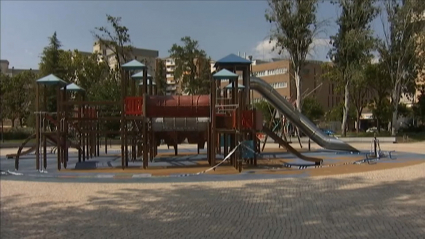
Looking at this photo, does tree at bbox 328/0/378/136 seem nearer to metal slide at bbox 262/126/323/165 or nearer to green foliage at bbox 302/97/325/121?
green foliage at bbox 302/97/325/121

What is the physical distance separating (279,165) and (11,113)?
44554 millimetres

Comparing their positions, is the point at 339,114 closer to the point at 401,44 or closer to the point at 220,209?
the point at 401,44

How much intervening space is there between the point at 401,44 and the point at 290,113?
26.2m

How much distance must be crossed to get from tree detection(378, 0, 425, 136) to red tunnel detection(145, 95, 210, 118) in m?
31.7

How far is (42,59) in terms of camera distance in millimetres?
50781

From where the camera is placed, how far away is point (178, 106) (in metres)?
18.6

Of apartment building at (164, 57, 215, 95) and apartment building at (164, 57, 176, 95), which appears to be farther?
apartment building at (164, 57, 176, 95)

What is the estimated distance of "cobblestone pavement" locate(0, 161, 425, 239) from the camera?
287 inches

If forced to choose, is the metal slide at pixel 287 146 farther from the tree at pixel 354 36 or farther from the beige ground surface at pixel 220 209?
the tree at pixel 354 36

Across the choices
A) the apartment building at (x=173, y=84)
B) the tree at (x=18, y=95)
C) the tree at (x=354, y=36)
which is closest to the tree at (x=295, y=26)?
the tree at (x=354, y=36)

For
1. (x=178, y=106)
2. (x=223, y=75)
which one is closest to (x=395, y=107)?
(x=223, y=75)

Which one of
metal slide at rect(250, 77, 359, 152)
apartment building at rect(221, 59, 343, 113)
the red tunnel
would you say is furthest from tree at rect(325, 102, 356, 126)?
the red tunnel

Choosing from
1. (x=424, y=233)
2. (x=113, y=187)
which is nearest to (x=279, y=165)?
(x=113, y=187)

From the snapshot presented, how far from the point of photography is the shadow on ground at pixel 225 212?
23.8 ft
